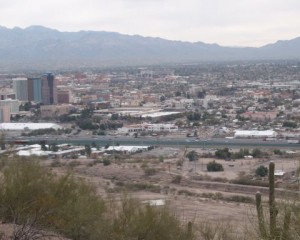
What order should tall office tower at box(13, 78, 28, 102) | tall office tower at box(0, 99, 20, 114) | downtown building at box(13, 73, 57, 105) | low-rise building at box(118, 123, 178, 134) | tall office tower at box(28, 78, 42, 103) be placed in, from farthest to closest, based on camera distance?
tall office tower at box(13, 78, 28, 102)
tall office tower at box(28, 78, 42, 103)
downtown building at box(13, 73, 57, 105)
tall office tower at box(0, 99, 20, 114)
low-rise building at box(118, 123, 178, 134)

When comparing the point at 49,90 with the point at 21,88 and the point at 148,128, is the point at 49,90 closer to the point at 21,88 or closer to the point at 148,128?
the point at 21,88

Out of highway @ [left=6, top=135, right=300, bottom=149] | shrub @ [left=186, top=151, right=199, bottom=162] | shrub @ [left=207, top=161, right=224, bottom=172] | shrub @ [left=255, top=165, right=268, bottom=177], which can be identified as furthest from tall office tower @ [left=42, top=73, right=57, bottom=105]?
shrub @ [left=255, top=165, right=268, bottom=177]

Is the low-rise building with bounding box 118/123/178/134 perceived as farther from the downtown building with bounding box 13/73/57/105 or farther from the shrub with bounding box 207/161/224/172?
the downtown building with bounding box 13/73/57/105

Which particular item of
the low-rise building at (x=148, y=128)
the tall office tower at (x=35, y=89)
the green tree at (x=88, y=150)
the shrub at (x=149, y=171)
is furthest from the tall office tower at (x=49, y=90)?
the shrub at (x=149, y=171)

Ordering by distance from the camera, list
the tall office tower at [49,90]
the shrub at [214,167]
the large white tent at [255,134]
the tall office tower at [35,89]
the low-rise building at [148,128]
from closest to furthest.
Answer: the shrub at [214,167] < the large white tent at [255,134] < the low-rise building at [148,128] < the tall office tower at [49,90] < the tall office tower at [35,89]

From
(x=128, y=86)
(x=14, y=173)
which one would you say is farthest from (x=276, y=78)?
(x=14, y=173)

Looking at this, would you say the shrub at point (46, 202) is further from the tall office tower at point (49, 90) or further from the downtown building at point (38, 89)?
the tall office tower at point (49, 90)

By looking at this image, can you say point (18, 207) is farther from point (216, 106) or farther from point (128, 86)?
point (128, 86)

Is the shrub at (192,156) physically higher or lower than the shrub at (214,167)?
lower
